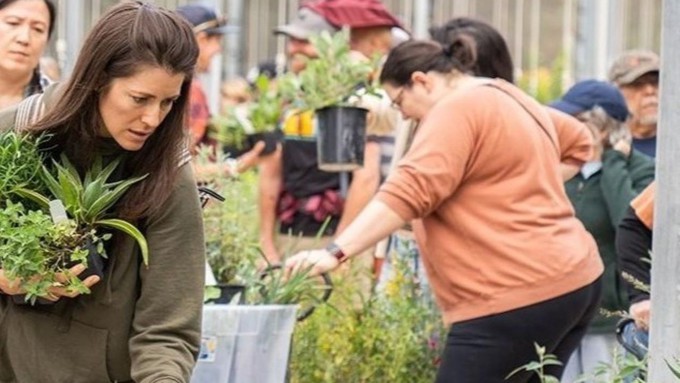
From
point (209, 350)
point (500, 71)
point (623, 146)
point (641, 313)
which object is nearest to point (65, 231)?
point (209, 350)

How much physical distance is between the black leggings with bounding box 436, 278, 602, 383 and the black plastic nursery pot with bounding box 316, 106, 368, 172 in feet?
4.50

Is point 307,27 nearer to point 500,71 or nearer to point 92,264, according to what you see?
point 500,71

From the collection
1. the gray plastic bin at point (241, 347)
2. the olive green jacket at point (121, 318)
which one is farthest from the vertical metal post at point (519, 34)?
the olive green jacket at point (121, 318)

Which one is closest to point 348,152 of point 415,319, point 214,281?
point 415,319

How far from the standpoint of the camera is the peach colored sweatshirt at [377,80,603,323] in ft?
16.9

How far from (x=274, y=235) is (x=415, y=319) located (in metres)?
1.66

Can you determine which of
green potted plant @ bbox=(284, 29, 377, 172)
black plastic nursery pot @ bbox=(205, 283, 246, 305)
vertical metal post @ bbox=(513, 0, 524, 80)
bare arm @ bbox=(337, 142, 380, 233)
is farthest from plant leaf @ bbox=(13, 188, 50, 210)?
vertical metal post @ bbox=(513, 0, 524, 80)

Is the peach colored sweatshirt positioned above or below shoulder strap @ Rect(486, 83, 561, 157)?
below

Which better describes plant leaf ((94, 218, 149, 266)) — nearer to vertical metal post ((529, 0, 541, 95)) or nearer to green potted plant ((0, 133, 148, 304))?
green potted plant ((0, 133, 148, 304))

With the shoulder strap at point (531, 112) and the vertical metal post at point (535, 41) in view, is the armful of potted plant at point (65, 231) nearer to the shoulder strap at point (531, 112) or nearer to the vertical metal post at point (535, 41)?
the shoulder strap at point (531, 112)

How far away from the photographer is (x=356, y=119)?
6.45 meters

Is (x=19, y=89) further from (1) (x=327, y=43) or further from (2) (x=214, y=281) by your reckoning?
(1) (x=327, y=43)

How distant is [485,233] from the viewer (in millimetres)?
5176

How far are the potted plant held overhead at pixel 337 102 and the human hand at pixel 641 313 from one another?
65.2 inches
